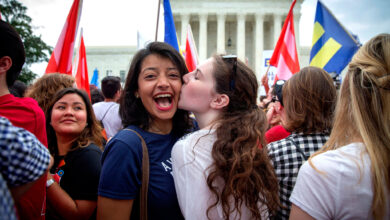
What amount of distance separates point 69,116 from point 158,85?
119 cm

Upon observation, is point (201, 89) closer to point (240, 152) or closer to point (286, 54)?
point (240, 152)

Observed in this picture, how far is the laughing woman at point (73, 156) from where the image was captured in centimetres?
202

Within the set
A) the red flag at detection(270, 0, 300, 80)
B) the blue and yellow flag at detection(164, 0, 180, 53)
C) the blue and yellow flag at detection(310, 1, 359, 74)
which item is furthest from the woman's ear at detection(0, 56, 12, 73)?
the blue and yellow flag at detection(310, 1, 359, 74)

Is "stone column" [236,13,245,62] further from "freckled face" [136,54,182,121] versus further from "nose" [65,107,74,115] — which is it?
"freckled face" [136,54,182,121]

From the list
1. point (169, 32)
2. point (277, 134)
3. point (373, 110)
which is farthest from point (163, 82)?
point (169, 32)

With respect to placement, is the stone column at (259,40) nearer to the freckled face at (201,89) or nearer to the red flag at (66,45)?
the red flag at (66,45)

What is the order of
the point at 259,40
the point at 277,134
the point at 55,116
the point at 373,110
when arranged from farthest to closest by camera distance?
the point at 259,40, the point at 277,134, the point at 55,116, the point at 373,110

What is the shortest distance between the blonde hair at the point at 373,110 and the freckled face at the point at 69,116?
90.3 inches

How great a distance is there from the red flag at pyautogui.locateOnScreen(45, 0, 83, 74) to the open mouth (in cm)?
329

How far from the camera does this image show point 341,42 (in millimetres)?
5508

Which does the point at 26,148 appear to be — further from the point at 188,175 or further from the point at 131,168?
the point at 188,175

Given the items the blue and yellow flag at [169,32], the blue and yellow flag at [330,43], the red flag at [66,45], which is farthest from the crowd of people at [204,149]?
the blue and yellow flag at [330,43]

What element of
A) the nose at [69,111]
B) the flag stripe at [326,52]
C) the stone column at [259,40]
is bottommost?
the nose at [69,111]

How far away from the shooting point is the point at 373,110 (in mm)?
1263
